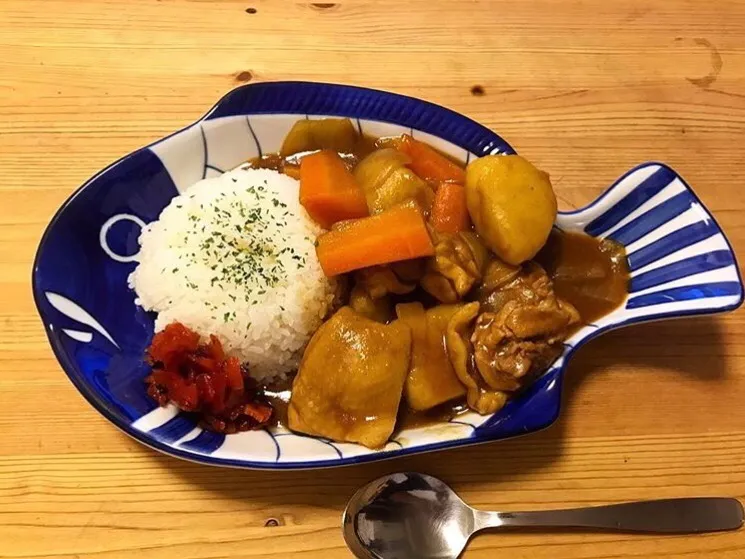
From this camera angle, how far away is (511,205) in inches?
79.7

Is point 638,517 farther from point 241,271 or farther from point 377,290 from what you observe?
point 241,271

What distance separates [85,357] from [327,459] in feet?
2.25

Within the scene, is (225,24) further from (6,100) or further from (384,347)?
(384,347)

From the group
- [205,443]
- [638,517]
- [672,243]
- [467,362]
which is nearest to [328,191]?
[467,362]

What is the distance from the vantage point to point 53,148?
2514mm

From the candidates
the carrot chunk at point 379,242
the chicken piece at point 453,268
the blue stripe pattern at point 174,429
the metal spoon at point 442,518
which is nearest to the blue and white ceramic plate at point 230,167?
the blue stripe pattern at point 174,429

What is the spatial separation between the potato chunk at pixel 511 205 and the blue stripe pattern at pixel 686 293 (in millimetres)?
347

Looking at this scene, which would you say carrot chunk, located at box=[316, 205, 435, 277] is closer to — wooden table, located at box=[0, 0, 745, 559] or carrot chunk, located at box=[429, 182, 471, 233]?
carrot chunk, located at box=[429, 182, 471, 233]

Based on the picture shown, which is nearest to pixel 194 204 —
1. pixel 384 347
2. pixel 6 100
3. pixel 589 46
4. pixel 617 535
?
pixel 384 347

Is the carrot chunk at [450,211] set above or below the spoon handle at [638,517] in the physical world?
above

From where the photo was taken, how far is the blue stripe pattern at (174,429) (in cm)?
180

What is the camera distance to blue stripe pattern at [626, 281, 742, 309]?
201 cm

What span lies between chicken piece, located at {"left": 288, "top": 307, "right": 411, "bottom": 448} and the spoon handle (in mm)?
398

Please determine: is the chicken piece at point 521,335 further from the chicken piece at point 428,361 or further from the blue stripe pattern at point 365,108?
the blue stripe pattern at point 365,108
